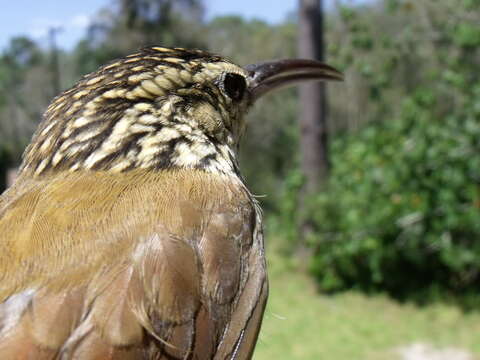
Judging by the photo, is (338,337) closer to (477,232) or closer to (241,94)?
(477,232)

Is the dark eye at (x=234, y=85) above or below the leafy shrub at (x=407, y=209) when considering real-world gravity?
above

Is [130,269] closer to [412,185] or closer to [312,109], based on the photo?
[412,185]

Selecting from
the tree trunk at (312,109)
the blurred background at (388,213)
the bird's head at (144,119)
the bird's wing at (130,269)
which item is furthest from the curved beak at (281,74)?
the tree trunk at (312,109)

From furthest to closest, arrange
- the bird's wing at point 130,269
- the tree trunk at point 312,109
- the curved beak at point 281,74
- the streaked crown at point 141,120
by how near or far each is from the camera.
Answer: the tree trunk at point 312,109 < the curved beak at point 281,74 < the streaked crown at point 141,120 < the bird's wing at point 130,269

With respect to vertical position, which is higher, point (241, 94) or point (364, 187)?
point (241, 94)

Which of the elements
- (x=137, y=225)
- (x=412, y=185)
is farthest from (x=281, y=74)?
(x=412, y=185)

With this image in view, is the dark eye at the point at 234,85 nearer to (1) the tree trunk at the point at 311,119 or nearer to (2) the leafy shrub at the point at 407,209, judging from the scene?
(2) the leafy shrub at the point at 407,209

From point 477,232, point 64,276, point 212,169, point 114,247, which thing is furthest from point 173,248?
point 477,232

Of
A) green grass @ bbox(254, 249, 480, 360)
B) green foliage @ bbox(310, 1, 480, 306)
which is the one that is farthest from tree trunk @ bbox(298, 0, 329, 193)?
green grass @ bbox(254, 249, 480, 360)
